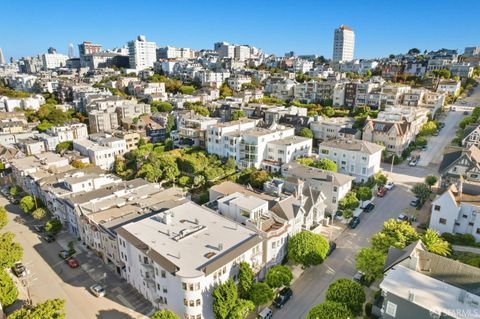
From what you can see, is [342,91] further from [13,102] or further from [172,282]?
[13,102]

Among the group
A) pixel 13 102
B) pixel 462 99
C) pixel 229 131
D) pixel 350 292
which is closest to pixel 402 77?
pixel 462 99

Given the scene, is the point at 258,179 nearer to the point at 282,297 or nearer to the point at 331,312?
the point at 282,297

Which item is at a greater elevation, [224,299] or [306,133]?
[306,133]

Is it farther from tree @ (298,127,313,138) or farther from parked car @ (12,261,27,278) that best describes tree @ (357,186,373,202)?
parked car @ (12,261,27,278)

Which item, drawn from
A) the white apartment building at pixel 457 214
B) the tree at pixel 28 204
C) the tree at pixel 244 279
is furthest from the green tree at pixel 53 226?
the white apartment building at pixel 457 214

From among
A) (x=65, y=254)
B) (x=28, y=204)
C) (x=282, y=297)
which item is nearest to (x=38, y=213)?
(x=28, y=204)

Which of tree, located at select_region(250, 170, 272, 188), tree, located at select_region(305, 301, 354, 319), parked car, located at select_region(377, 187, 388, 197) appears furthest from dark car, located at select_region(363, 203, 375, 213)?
tree, located at select_region(305, 301, 354, 319)

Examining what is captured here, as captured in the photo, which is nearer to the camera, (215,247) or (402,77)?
(215,247)
